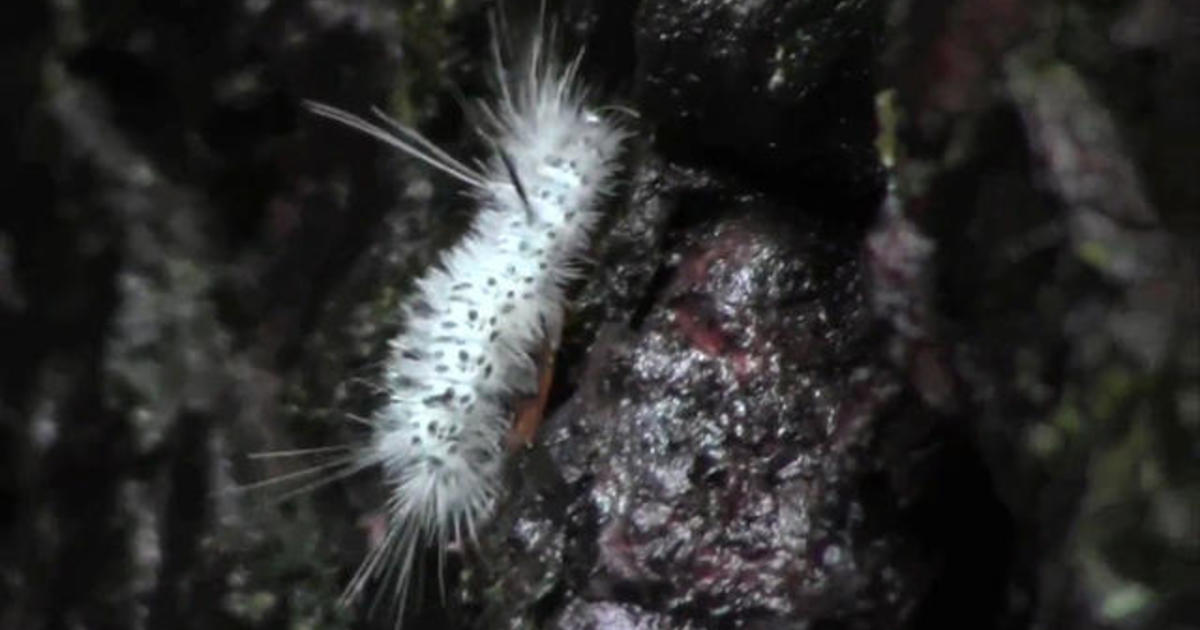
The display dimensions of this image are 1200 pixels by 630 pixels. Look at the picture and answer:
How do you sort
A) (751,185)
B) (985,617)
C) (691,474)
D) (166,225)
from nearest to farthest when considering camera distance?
(985,617) < (691,474) < (751,185) < (166,225)

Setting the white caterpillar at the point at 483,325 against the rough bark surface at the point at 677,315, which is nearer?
the rough bark surface at the point at 677,315

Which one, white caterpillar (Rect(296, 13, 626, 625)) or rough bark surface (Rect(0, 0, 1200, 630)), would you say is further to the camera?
white caterpillar (Rect(296, 13, 626, 625))

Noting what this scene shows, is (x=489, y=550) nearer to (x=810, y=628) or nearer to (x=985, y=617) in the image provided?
(x=810, y=628)

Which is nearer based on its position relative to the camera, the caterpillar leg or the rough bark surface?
the rough bark surface

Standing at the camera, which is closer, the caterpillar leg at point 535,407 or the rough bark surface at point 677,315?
the rough bark surface at point 677,315

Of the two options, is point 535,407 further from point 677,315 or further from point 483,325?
point 677,315

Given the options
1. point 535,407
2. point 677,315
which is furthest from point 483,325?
point 677,315

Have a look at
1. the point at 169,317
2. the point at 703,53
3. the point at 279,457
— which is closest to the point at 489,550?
the point at 279,457

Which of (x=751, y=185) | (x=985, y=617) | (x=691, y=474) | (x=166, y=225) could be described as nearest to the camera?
(x=985, y=617)
